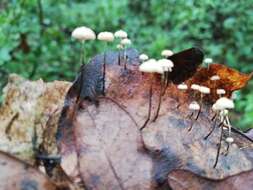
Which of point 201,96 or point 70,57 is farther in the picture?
point 70,57

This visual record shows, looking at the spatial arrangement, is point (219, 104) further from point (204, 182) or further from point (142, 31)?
point (142, 31)

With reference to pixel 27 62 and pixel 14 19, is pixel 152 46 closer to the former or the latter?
pixel 27 62

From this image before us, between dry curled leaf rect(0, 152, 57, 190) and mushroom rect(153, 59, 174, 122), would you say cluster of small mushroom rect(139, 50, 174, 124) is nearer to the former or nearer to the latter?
mushroom rect(153, 59, 174, 122)

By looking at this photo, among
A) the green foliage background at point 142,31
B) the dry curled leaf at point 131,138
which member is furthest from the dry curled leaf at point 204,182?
the green foliage background at point 142,31

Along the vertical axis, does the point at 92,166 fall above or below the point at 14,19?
below

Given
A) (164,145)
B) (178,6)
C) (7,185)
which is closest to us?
(7,185)

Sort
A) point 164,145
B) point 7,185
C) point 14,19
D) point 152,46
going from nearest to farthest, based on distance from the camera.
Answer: point 7,185
point 164,145
point 14,19
point 152,46

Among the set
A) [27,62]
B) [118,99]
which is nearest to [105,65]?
[118,99]

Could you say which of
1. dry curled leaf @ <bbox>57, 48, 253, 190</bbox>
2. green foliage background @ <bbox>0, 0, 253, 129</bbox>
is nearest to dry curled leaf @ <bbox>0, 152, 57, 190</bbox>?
dry curled leaf @ <bbox>57, 48, 253, 190</bbox>
